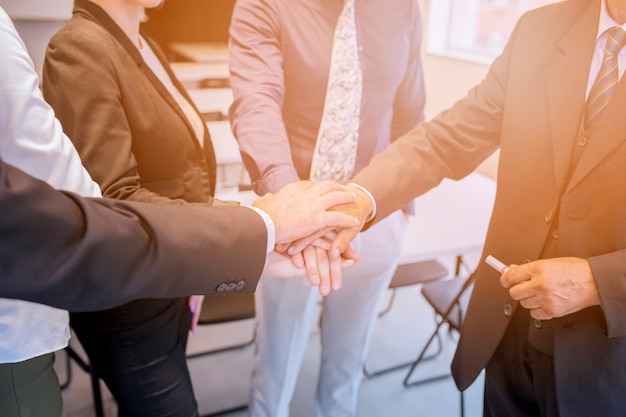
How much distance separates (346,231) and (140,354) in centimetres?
62

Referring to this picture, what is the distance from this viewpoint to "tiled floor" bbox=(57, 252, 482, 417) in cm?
234

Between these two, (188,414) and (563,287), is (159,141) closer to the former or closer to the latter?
(188,414)

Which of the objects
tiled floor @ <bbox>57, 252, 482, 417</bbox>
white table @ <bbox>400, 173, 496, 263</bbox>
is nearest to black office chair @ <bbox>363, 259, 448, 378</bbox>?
tiled floor @ <bbox>57, 252, 482, 417</bbox>

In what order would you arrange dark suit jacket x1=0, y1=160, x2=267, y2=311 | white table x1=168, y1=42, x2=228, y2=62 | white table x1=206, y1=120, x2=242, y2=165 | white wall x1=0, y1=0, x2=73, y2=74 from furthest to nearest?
white table x1=168, y1=42, x2=228, y2=62 < white table x1=206, y1=120, x2=242, y2=165 < white wall x1=0, y1=0, x2=73, y2=74 < dark suit jacket x1=0, y1=160, x2=267, y2=311

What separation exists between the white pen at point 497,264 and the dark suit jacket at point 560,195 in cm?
3

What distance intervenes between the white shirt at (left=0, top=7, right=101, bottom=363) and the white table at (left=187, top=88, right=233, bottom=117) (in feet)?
7.11

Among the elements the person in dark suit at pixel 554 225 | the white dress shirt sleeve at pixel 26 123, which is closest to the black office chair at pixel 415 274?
the person in dark suit at pixel 554 225

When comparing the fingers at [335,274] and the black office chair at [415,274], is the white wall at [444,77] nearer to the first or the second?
the black office chair at [415,274]

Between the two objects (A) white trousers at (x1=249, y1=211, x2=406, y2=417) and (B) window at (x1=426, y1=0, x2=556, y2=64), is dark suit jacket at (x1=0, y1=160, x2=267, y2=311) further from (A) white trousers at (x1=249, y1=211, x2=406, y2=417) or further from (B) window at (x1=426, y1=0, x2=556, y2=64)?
(B) window at (x1=426, y1=0, x2=556, y2=64)

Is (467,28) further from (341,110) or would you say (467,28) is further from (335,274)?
(335,274)

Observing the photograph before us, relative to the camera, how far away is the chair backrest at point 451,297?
203cm

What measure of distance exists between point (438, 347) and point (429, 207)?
3.08 ft

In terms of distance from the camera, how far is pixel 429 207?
2277 millimetres

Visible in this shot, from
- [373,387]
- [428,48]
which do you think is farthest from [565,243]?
[373,387]
